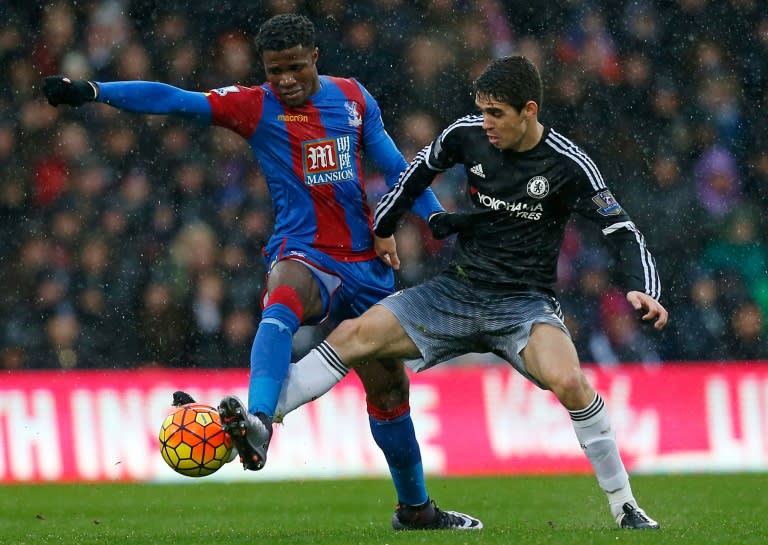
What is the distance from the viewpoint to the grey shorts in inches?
226

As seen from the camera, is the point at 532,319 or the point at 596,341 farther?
the point at 596,341

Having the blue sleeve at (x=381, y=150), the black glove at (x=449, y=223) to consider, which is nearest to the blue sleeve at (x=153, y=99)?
the blue sleeve at (x=381, y=150)

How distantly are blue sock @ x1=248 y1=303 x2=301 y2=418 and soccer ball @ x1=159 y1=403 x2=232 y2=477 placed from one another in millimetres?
184

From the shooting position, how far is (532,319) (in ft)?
18.7

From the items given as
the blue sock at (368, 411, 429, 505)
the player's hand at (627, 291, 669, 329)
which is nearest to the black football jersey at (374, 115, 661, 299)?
the player's hand at (627, 291, 669, 329)

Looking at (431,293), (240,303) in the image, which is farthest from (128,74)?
(431,293)

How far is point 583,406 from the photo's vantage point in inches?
218

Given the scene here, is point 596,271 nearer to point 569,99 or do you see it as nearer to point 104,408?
point 569,99

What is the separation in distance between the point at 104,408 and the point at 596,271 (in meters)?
4.01

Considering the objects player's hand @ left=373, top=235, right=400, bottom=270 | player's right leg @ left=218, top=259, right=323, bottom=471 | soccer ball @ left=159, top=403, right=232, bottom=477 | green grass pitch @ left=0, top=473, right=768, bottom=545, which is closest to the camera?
player's right leg @ left=218, top=259, right=323, bottom=471

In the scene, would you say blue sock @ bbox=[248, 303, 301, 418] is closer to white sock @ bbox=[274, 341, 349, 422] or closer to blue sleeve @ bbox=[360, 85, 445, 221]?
white sock @ bbox=[274, 341, 349, 422]

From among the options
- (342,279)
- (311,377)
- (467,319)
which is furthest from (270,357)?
(467,319)

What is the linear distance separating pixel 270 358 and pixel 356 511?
246cm

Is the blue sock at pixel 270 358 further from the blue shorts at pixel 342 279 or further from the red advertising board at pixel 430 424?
the red advertising board at pixel 430 424
